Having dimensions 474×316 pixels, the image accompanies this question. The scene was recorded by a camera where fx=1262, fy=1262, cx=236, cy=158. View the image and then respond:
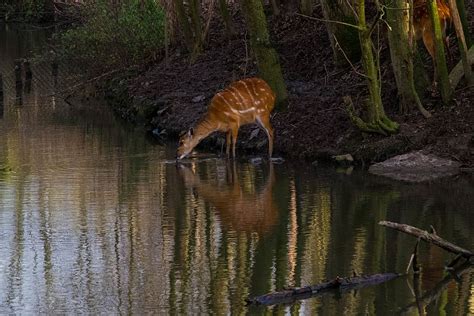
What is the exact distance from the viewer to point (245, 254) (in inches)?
502

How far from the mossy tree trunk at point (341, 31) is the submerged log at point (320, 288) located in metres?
11.6

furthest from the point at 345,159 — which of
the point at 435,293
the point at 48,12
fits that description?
the point at 48,12

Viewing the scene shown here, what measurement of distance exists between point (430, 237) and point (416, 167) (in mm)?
6584

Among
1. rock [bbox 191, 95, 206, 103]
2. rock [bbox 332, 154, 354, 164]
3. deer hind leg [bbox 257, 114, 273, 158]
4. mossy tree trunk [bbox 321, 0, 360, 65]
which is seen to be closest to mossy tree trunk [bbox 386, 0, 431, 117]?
rock [bbox 332, 154, 354, 164]

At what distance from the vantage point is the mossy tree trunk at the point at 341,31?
22750 mm

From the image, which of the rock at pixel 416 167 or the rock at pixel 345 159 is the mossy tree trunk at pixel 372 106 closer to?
the rock at pixel 345 159

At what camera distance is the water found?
1098cm

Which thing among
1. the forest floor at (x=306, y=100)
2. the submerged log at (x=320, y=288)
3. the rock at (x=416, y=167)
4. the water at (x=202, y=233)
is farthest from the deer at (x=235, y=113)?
Result: the submerged log at (x=320, y=288)

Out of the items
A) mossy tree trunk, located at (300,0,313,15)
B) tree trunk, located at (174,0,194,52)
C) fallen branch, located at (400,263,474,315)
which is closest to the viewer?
fallen branch, located at (400,263,474,315)

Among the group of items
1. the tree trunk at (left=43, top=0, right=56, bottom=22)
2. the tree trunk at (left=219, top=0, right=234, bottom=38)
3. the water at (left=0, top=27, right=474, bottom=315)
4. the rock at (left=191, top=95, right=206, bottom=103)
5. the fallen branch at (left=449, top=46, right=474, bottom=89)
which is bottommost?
the water at (left=0, top=27, right=474, bottom=315)

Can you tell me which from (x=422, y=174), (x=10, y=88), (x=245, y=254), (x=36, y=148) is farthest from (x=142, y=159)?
(x=10, y=88)

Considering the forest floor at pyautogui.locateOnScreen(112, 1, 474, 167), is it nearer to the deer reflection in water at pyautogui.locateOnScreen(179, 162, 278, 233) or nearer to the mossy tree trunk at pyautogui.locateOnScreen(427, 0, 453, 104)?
the mossy tree trunk at pyautogui.locateOnScreen(427, 0, 453, 104)

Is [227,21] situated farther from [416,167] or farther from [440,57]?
[416,167]

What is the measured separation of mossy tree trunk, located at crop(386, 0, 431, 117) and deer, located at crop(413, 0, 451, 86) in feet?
3.79
